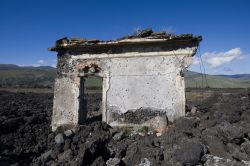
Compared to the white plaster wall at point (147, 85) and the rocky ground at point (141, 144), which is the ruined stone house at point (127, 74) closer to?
the white plaster wall at point (147, 85)

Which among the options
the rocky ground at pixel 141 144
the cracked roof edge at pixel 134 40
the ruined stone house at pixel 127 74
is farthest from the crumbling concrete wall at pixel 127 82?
the rocky ground at pixel 141 144

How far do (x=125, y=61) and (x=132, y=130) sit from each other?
2.96 m

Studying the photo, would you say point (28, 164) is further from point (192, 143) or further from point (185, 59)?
point (185, 59)

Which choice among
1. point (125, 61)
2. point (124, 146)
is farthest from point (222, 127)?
point (125, 61)

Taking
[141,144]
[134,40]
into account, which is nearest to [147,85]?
[134,40]

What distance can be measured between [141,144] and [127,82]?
3346 mm

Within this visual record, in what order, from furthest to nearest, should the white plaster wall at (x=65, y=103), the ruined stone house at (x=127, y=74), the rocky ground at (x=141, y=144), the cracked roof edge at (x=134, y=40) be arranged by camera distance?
1. the white plaster wall at (x=65, y=103)
2. the ruined stone house at (x=127, y=74)
3. the cracked roof edge at (x=134, y=40)
4. the rocky ground at (x=141, y=144)

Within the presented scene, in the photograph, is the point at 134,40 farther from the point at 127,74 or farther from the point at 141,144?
the point at 141,144

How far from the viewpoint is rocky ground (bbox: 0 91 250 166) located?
8664 millimetres

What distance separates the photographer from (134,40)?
39.9ft

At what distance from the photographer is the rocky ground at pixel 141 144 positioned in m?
8.66

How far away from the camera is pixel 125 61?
41.3 feet

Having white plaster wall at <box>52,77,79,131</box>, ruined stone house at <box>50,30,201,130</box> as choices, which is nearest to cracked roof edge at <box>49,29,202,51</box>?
ruined stone house at <box>50,30,201,130</box>

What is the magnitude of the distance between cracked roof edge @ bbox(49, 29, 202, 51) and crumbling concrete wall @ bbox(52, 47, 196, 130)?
15.3 inches
